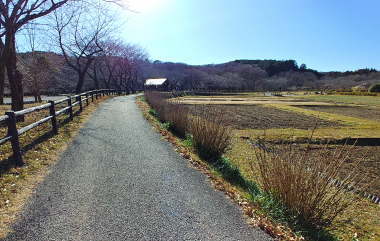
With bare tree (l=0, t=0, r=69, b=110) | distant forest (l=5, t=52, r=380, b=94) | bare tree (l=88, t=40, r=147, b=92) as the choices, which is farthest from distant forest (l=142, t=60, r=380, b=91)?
bare tree (l=0, t=0, r=69, b=110)

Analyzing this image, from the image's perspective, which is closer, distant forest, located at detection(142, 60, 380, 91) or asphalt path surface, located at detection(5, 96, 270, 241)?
asphalt path surface, located at detection(5, 96, 270, 241)

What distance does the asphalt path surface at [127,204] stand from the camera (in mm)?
4461

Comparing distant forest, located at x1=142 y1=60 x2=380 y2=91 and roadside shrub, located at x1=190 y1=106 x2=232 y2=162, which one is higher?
roadside shrub, located at x1=190 y1=106 x2=232 y2=162

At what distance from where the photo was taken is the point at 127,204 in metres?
5.39

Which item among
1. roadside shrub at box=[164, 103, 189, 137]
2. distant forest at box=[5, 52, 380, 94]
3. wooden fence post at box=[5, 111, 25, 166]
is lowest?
distant forest at box=[5, 52, 380, 94]

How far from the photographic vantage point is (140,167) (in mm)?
7707

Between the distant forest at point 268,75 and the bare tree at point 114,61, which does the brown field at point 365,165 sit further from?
the distant forest at point 268,75

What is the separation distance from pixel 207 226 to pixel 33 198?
9.36 feet

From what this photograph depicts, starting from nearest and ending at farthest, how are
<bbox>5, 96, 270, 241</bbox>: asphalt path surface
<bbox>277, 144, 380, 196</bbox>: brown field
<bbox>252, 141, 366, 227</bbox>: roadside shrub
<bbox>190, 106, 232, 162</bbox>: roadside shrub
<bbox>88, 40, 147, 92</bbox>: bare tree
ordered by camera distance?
<bbox>5, 96, 270, 241</bbox>: asphalt path surface → <bbox>252, 141, 366, 227</bbox>: roadside shrub → <bbox>277, 144, 380, 196</bbox>: brown field → <bbox>190, 106, 232, 162</bbox>: roadside shrub → <bbox>88, 40, 147, 92</bbox>: bare tree

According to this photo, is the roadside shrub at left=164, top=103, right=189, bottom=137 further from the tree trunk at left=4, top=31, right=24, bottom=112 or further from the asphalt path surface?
the tree trunk at left=4, top=31, right=24, bottom=112

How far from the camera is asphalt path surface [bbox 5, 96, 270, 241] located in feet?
14.6

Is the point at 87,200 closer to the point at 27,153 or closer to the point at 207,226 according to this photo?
the point at 207,226

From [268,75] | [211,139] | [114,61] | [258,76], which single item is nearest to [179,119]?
[211,139]

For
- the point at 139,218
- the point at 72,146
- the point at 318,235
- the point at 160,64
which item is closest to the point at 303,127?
the point at 72,146
